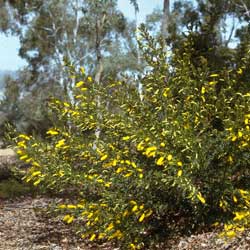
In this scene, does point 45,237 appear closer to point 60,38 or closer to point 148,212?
point 148,212

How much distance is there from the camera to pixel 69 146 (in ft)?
16.6

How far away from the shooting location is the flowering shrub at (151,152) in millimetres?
4504

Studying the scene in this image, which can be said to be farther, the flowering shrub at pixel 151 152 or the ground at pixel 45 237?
the ground at pixel 45 237

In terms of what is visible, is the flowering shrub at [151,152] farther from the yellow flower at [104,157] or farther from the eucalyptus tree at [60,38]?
the eucalyptus tree at [60,38]

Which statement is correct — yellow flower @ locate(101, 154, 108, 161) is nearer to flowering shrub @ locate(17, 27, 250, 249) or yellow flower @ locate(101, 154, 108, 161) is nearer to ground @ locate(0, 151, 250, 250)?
flowering shrub @ locate(17, 27, 250, 249)

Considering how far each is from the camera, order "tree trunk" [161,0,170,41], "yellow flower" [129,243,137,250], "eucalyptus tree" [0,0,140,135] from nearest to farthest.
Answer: "yellow flower" [129,243,137,250] < "tree trunk" [161,0,170,41] < "eucalyptus tree" [0,0,140,135]

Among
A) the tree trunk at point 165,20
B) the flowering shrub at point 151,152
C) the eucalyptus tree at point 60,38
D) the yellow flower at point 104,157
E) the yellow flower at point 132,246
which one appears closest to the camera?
the flowering shrub at point 151,152

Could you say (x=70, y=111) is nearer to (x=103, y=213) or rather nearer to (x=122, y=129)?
(x=122, y=129)

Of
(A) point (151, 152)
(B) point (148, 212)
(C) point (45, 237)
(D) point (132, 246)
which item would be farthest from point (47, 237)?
(A) point (151, 152)

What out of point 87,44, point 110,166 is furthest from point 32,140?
point 87,44

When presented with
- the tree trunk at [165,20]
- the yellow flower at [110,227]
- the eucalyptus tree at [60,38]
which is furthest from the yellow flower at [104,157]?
the eucalyptus tree at [60,38]

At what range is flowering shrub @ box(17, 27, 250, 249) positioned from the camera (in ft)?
14.8

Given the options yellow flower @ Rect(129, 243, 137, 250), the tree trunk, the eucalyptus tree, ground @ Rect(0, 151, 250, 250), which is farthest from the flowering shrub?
the eucalyptus tree

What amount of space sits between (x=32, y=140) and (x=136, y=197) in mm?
1181
